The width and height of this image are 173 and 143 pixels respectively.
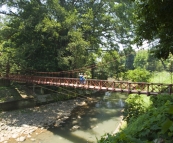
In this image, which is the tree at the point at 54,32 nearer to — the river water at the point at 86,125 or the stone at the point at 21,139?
the river water at the point at 86,125

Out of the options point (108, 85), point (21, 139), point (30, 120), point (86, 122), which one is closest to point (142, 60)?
point (86, 122)

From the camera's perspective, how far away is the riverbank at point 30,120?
8.38m

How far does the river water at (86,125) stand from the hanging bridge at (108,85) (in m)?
1.89

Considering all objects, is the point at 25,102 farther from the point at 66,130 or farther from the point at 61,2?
the point at 61,2

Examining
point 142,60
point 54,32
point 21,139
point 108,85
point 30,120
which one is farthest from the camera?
point 142,60

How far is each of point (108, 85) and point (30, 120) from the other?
4.63m

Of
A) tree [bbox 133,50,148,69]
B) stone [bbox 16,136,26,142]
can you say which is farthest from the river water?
tree [bbox 133,50,148,69]

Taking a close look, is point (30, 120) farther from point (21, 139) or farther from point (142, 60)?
point (142, 60)

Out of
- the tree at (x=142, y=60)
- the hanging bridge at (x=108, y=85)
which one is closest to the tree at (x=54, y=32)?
the hanging bridge at (x=108, y=85)

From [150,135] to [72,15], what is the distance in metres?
11.4

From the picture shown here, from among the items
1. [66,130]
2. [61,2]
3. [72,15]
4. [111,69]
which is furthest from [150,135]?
[61,2]

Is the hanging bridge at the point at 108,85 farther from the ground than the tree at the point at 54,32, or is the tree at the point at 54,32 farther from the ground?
the tree at the point at 54,32

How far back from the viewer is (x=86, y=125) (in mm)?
9609

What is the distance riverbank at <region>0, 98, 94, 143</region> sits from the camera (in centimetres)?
838
